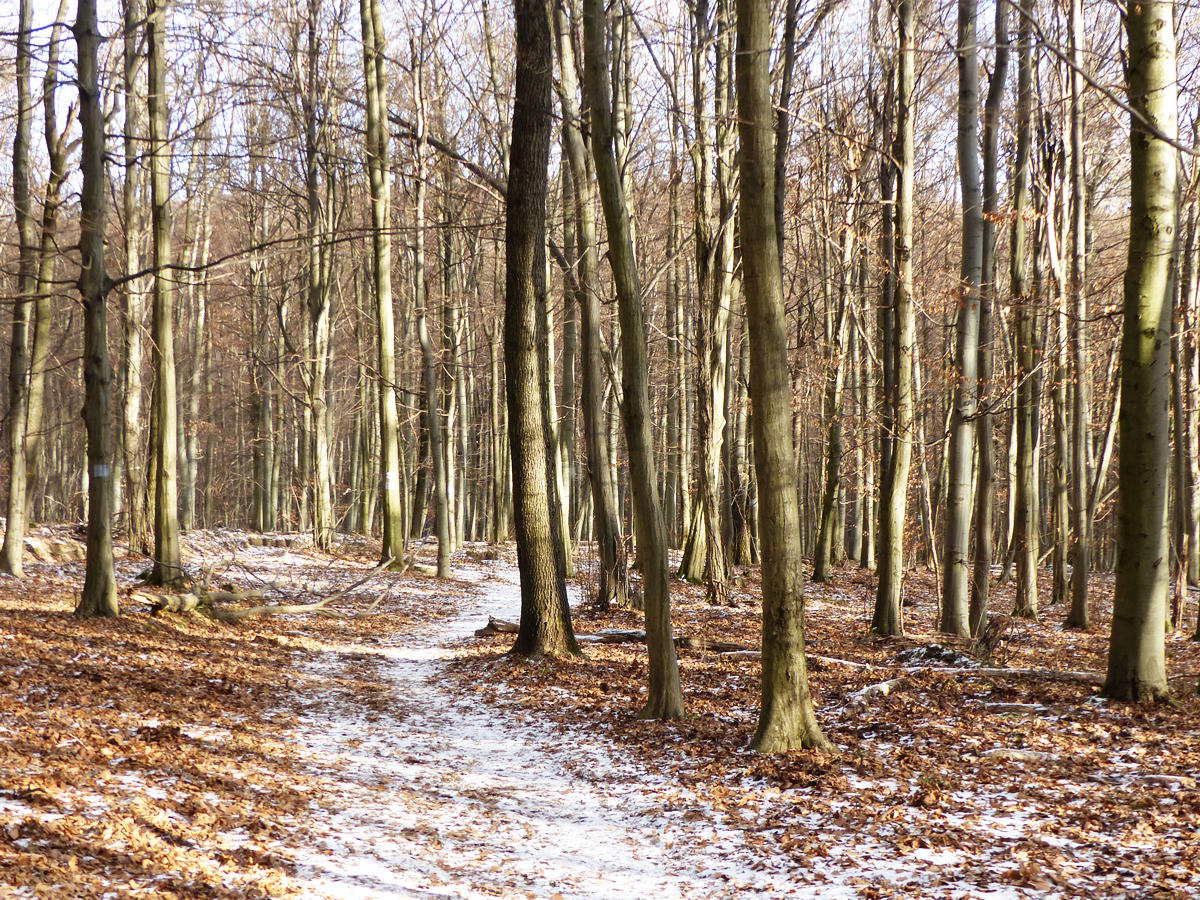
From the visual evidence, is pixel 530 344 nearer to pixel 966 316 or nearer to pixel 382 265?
pixel 966 316

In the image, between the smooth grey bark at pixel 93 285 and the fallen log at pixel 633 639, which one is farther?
the fallen log at pixel 633 639

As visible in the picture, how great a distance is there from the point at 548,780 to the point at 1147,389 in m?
5.27

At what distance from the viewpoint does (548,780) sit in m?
6.39

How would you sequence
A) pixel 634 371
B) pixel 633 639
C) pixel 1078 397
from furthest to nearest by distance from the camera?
pixel 1078 397
pixel 633 639
pixel 634 371

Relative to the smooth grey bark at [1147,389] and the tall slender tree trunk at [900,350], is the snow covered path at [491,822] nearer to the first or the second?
the smooth grey bark at [1147,389]

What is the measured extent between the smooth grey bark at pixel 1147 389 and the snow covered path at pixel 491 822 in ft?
12.8

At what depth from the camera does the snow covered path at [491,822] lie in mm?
4562

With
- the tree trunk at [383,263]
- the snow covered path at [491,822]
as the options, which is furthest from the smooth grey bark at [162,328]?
the tree trunk at [383,263]

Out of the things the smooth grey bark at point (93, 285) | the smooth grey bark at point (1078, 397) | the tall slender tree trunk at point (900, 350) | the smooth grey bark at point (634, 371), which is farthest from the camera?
the smooth grey bark at point (1078, 397)

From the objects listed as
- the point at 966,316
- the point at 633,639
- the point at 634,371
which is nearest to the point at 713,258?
the point at 966,316

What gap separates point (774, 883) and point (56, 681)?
5.67 metres

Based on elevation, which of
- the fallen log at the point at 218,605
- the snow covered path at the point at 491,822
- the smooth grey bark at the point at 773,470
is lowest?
the snow covered path at the point at 491,822

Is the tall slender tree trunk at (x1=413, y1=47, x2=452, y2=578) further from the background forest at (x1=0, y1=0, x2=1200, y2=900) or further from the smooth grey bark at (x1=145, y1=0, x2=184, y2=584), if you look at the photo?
the smooth grey bark at (x1=145, y1=0, x2=184, y2=584)

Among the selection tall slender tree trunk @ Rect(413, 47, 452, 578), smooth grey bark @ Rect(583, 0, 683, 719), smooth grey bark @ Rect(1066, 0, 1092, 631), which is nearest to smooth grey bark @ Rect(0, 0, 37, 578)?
tall slender tree trunk @ Rect(413, 47, 452, 578)
